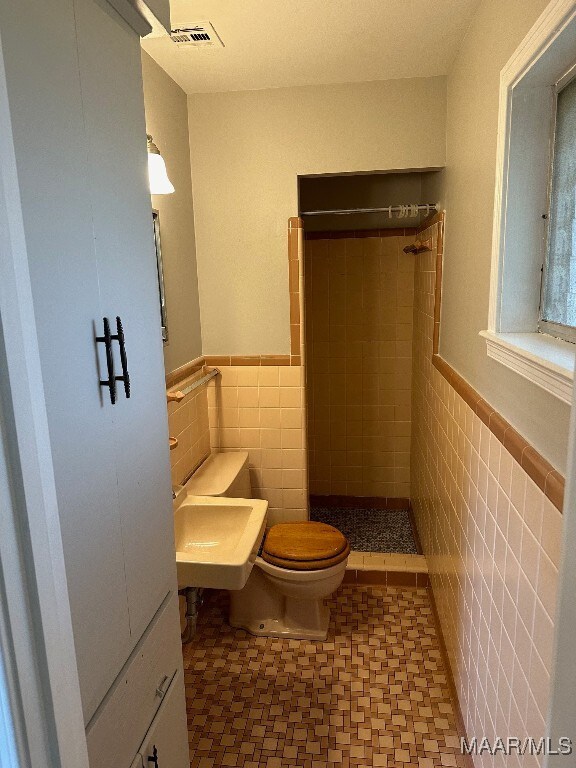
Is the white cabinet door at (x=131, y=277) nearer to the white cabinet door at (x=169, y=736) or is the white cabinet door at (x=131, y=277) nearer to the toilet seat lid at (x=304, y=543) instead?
the white cabinet door at (x=169, y=736)

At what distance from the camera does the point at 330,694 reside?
2006 mm

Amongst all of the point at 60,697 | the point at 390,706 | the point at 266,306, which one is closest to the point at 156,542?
the point at 60,697

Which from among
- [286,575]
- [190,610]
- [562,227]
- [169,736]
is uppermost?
[562,227]

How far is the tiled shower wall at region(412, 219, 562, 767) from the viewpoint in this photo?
1.01 m

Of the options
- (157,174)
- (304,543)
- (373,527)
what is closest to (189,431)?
(304,543)

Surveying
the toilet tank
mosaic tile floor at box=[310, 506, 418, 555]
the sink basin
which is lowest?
mosaic tile floor at box=[310, 506, 418, 555]

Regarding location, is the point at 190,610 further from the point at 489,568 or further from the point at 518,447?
the point at 518,447

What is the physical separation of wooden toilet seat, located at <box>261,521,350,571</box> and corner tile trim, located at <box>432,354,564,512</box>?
0.91 meters

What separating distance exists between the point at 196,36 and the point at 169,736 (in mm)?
2250

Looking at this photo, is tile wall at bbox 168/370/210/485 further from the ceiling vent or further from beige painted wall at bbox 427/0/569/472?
the ceiling vent

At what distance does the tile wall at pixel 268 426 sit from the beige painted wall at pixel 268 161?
156mm

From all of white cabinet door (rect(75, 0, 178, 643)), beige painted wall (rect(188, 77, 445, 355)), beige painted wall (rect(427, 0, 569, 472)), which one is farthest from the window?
beige painted wall (rect(188, 77, 445, 355))

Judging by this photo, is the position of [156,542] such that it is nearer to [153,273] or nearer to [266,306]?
[153,273]

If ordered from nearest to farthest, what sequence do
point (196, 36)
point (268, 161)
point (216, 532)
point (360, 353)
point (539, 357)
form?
1. point (539, 357)
2. point (196, 36)
3. point (216, 532)
4. point (268, 161)
5. point (360, 353)
